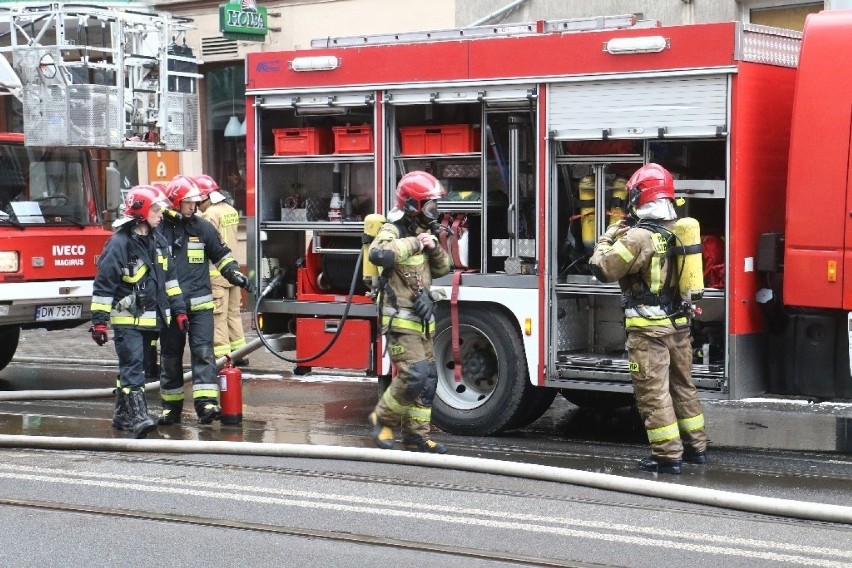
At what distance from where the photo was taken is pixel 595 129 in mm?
9234

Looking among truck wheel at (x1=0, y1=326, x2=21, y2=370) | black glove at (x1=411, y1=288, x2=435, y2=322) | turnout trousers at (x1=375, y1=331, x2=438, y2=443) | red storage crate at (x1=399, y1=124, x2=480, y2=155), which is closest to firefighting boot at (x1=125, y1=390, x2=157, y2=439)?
turnout trousers at (x1=375, y1=331, x2=438, y2=443)

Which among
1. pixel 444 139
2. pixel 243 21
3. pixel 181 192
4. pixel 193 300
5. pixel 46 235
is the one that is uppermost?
pixel 243 21

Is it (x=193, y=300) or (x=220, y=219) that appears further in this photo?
(x=220, y=219)

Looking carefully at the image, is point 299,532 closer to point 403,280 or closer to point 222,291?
point 403,280

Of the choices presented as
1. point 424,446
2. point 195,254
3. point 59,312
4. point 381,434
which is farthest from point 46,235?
point 424,446

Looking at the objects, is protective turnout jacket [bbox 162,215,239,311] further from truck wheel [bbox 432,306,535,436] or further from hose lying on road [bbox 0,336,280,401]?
truck wheel [bbox 432,306,535,436]

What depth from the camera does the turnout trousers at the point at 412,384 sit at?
8961mm

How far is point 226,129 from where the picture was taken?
66.4ft

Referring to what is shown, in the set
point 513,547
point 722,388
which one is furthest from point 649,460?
point 513,547

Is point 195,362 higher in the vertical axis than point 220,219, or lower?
lower

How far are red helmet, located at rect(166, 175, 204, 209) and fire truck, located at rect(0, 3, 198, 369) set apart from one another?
2.13m

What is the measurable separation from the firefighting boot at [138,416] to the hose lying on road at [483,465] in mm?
474

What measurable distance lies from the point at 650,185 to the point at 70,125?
19.1 ft

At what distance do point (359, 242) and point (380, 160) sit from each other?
0.75m
